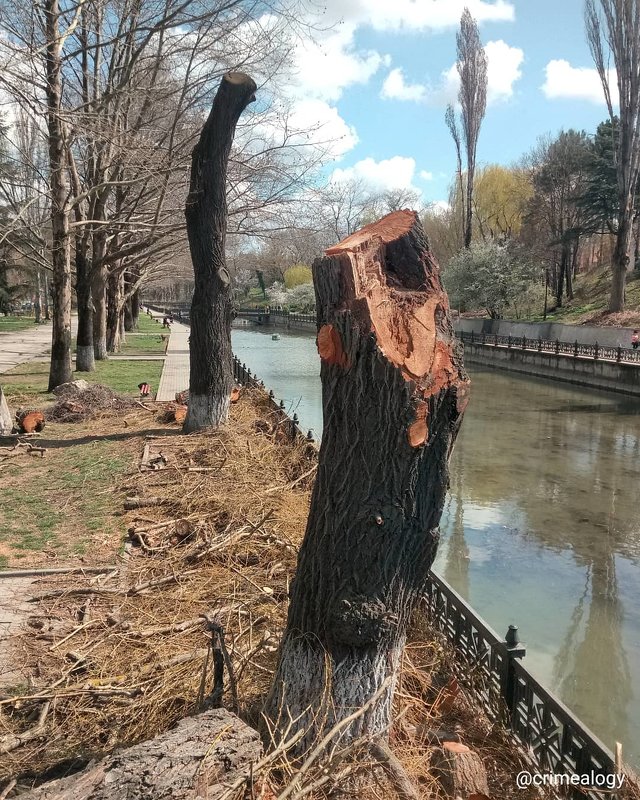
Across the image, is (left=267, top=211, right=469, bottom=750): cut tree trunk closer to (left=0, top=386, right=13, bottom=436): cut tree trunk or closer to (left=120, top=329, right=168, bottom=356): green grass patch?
(left=0, top=386, right=13, bottom=436): cut tree trunk

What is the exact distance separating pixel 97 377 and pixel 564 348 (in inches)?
808

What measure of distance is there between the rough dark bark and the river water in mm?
3531

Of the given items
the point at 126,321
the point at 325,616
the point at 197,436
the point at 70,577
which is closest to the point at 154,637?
the point at 70,577

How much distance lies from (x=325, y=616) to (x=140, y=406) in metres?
10.8

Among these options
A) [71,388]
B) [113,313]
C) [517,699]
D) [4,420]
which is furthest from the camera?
[113,313]

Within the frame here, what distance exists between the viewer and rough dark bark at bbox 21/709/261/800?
90.4 inches

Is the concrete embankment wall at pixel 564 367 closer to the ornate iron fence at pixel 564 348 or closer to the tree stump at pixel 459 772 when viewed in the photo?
the ornate iron fence at pixel 564 348

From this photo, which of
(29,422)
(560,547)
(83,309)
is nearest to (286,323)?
(83,309)

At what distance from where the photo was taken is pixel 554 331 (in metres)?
33.6

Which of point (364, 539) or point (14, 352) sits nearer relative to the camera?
point (364, 539)

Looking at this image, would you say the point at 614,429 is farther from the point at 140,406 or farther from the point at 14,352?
the point at 14,352

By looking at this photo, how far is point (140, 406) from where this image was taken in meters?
13.1

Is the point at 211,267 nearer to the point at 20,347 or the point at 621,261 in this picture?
the point at 20,347

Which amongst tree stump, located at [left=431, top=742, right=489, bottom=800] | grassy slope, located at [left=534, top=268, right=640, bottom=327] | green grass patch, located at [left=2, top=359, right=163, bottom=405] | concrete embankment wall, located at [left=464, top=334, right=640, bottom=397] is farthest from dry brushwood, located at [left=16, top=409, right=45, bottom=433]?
grassy slope, located at [left=534, top=268, right=640, bottom=327]
